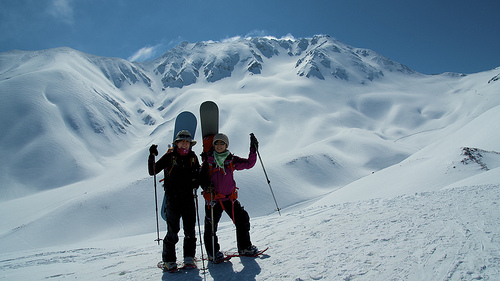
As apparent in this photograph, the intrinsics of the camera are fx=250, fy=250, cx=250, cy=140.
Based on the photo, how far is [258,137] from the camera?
72375 mm

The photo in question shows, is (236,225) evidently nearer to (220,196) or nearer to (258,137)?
(220,196)

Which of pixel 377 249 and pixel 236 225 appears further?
pixel 236 225

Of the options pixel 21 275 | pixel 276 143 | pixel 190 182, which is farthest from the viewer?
pixel 276 143

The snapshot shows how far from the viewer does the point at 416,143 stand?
74062 mm

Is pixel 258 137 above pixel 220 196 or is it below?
above

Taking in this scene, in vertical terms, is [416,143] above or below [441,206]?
above

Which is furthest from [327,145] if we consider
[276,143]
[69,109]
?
[69,109]

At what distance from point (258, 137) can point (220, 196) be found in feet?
222

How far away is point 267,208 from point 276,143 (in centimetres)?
4300

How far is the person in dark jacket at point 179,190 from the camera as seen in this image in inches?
181

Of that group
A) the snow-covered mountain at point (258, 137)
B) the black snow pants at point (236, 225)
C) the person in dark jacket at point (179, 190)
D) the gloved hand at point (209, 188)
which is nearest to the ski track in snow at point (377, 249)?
the snow-covered mountain at point (258, 137)

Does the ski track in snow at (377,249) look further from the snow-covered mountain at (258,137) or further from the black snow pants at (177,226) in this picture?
the black snow pants at (177,226)

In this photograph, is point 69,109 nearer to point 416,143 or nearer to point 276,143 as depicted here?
point 276,143

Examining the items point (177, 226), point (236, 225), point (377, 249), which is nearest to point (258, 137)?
point (236, 225)
